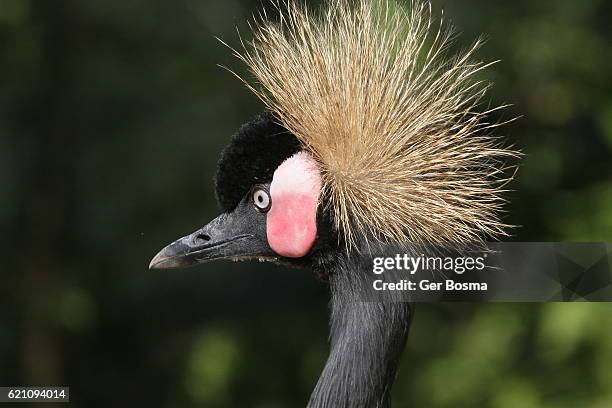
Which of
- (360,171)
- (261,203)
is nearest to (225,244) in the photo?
(261,203)

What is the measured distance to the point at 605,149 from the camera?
2980 mm

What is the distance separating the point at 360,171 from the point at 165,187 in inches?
79.9

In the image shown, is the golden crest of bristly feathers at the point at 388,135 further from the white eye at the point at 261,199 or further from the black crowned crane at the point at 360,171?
the white eye at the point at 261,199

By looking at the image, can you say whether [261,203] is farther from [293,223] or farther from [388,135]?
[388,135]

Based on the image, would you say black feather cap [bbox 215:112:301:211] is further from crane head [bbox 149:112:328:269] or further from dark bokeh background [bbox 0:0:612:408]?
dark bokeh background [bbox 0:0:612:408]

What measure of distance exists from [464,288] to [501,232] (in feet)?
0.57

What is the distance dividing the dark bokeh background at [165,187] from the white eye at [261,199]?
1298 mm

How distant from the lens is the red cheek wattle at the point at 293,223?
1.74 meters

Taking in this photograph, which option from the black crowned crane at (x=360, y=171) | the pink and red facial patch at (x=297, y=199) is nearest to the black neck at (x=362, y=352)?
the black crowned crane at (x=360, y=171)

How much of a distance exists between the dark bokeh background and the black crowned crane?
4.04 ft

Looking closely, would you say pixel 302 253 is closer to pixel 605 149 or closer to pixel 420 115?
pixel 420 115

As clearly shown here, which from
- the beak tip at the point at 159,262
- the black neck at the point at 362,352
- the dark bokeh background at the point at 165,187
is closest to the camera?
the black neck at the point at 362,352

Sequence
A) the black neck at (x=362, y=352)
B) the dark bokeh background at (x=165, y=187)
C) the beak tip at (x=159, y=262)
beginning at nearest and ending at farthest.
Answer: the black neck at (x=362, y=352) < the beak tip at (x=159, y=262) < the dark bokeh background at (x=165, y=187)

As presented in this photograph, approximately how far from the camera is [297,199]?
68.7 inches
